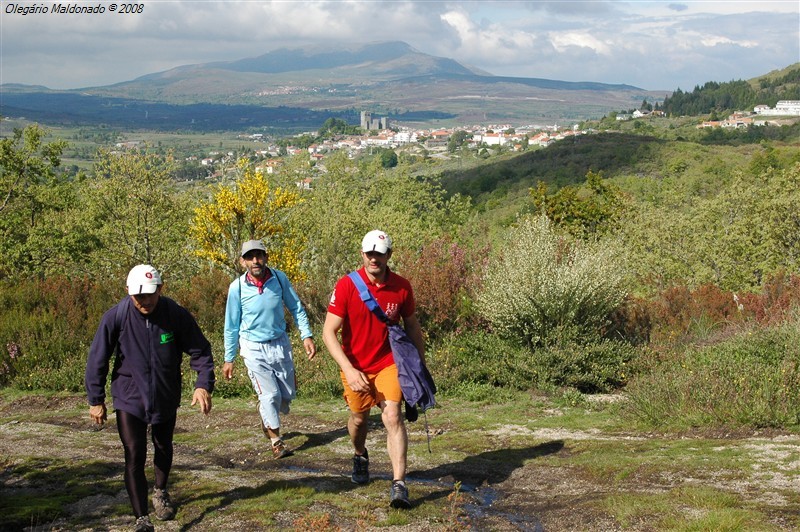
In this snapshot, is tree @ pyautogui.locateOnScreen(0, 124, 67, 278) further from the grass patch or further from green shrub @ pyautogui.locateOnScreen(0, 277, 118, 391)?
the grass patch

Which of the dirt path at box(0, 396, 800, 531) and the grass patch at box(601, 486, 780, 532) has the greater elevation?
the grass patch at box(601, 486, 780, 532)

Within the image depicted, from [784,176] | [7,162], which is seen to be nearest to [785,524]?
[7,162]

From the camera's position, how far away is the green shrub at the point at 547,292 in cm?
1147

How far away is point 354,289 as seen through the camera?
236 inches

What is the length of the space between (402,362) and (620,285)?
7.53 m

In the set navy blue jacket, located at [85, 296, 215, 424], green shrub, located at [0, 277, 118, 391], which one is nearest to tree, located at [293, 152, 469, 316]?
green shrub, located at [0, 277, 118, 391]

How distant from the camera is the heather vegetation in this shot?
10.7 metres

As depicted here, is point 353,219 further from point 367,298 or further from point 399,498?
point 399,498

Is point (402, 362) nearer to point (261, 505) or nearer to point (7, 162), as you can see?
point (261, 505)

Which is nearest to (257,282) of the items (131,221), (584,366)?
(584,366)

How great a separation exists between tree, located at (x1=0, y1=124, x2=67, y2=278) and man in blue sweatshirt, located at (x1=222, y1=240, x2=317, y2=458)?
2294cm

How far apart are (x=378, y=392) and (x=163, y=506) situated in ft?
5.79

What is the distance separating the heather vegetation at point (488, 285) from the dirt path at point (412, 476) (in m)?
1.77

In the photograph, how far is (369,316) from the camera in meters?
6.01
